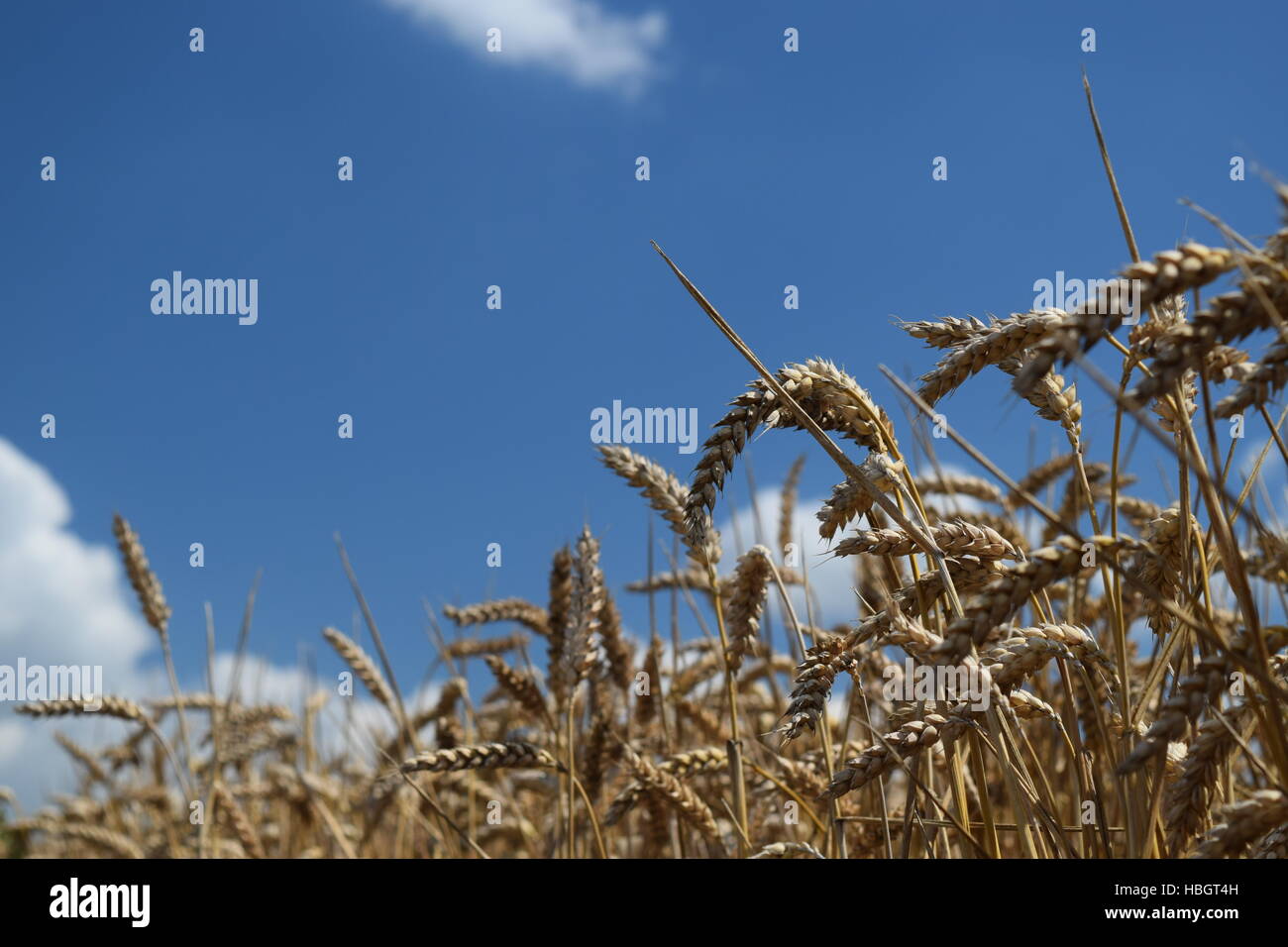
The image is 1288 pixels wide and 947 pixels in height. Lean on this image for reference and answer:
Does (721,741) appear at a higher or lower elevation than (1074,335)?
lower

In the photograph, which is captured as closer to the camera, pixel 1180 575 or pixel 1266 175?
pixel 1266 175

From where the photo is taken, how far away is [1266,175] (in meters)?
0.96

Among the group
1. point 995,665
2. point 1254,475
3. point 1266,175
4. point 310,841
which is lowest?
point 310,841

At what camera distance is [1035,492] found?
3.68 m
